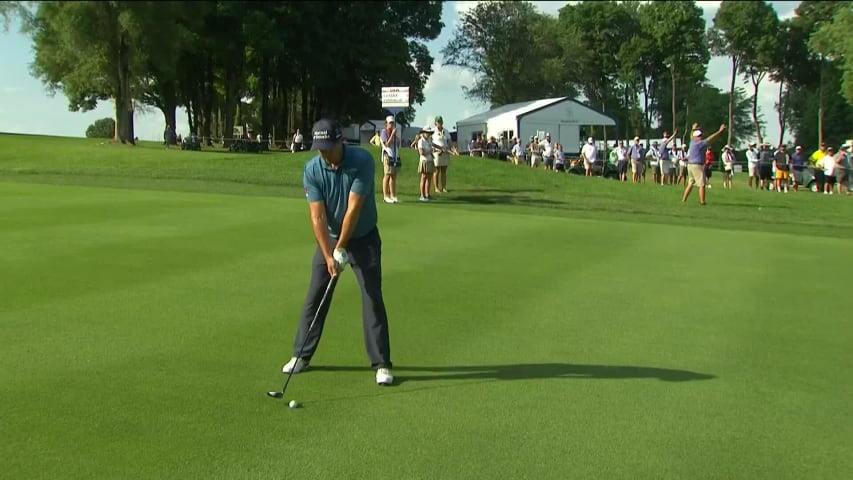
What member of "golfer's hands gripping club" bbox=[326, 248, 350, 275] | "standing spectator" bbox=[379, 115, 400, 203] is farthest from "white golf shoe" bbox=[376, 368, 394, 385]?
"standing spectator" bbox=[379, 115, 400, 203]

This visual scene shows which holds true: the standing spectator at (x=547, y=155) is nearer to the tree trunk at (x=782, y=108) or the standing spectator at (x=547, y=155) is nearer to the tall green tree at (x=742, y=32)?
the tall green tree at (x=742, y=32)

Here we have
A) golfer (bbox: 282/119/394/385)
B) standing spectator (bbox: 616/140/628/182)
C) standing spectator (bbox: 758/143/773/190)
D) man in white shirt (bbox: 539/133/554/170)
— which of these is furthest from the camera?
man in white shirt (bbox: 539/133/554/170)

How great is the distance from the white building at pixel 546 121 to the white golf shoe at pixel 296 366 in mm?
51246

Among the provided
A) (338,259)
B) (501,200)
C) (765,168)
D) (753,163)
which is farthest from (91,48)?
(753,163)

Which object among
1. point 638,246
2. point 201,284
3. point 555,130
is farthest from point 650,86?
point 201,284

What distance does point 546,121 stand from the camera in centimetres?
5975

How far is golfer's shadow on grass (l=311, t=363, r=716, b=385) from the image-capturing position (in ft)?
21.8

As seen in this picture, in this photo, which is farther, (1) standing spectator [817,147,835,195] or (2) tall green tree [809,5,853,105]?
(2) tall green tree [809,5,853,105]

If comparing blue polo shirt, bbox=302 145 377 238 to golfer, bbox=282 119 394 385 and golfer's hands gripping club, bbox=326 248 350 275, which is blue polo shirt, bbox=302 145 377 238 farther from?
golfer's hands gripping club, bbox=326 248 350 275

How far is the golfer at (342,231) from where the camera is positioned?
6285mm

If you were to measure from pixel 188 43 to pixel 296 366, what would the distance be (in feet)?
13.1

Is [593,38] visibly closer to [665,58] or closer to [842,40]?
[665,58]

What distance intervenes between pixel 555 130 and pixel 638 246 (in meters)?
47.3

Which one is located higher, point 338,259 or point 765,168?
point 765,168
